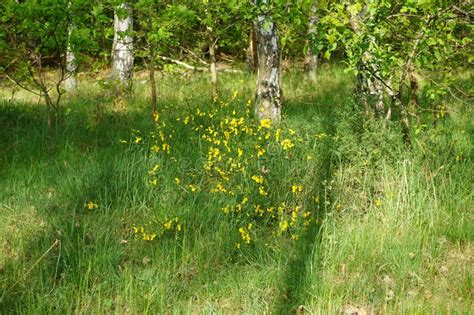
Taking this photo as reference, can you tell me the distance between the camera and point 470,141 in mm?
5855

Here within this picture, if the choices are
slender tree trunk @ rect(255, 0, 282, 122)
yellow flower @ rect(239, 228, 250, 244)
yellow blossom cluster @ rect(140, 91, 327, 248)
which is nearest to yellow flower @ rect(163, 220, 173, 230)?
yellow blossom cluster @ rect(140, 91, 327, 248)

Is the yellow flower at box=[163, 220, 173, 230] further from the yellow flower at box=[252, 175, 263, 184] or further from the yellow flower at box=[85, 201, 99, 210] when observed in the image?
the yellow flower at box=[252, 175, 263, 184]

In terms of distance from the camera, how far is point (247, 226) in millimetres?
4473

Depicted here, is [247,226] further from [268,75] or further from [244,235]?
[268,75]

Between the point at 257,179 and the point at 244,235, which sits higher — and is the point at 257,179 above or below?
above

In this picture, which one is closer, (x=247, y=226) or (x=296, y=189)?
(x=247, y=226)

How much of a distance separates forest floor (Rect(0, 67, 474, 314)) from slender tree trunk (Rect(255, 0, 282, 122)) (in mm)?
826

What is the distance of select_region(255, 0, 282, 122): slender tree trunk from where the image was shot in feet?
22.7

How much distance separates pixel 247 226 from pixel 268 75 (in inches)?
117

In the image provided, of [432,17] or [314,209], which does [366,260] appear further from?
[432,17]

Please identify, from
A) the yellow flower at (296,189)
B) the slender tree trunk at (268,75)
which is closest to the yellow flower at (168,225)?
the yellow flower at (296,189)

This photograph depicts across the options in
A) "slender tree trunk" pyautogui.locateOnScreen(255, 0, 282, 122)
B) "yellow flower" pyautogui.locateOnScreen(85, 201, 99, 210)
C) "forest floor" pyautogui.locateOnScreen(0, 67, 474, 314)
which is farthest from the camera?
"slender tree trunk" pyautogui.locateOnScreen(255, 0, 282, 122)

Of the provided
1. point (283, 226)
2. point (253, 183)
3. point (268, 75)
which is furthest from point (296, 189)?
point (268, 75)

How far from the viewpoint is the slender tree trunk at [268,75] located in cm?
691
